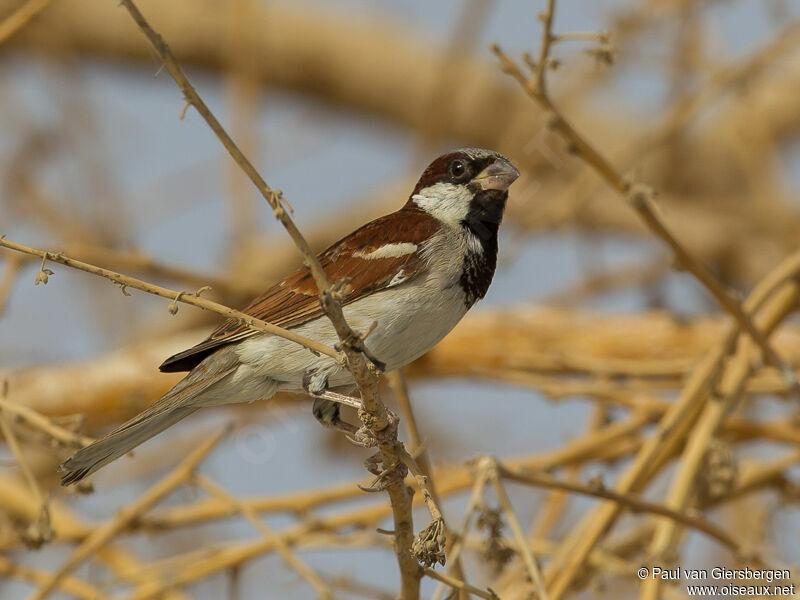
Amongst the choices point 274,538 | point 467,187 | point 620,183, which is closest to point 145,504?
point 274,538

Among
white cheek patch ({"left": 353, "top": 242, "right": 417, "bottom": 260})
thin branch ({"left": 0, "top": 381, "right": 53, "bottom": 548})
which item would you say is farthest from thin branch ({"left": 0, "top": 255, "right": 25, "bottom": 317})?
white cheek patch ({"left": 353, "top": 242, "right": 417, "bottom": 260})

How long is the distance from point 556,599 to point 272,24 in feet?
22.6

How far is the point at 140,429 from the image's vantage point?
2756 millimetres

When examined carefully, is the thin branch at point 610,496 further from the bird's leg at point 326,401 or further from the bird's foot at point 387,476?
the bird's leg at point 326,401

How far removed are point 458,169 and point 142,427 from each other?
125 cm

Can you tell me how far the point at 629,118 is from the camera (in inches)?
346

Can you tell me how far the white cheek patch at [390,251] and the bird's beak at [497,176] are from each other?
34 cm

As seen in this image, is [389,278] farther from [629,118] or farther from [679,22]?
[629,118]

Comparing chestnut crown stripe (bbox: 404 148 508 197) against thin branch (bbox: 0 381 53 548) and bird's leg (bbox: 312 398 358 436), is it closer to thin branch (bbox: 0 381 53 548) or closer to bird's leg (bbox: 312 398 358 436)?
bird's leg (bbox: 312 398 358 436)

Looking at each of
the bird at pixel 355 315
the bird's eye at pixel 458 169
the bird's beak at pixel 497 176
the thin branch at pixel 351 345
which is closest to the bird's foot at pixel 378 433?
the thin branch at pixel 351 345

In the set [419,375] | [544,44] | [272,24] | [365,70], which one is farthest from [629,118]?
[544,44]

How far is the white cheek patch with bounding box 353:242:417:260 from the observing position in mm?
2932

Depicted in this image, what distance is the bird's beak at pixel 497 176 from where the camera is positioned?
3.07 m

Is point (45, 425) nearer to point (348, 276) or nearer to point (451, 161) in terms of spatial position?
point (348, 276)
